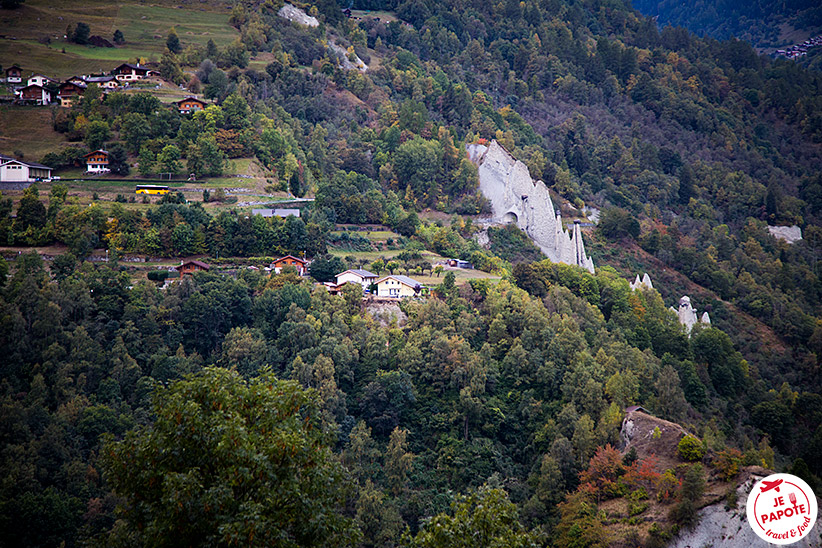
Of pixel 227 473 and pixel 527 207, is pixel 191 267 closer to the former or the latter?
pixel 227 473

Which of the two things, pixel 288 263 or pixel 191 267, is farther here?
pixel 288 263

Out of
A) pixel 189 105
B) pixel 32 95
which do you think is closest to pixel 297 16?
pixel 189 105

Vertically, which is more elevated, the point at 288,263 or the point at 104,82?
the point at 104,82

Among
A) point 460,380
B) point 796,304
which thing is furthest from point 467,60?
point 460,380

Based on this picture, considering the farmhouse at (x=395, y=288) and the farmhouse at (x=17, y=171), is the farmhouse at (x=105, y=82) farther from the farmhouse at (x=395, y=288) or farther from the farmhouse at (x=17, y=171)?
the farmhouse at (x=395, y=288)

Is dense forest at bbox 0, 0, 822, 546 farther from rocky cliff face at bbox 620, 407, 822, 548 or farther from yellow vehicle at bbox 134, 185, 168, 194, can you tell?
yellow vehicle at bbox 134, 185, 168, 194

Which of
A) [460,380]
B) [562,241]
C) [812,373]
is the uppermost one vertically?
[460,380]

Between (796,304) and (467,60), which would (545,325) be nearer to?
(796,304)
